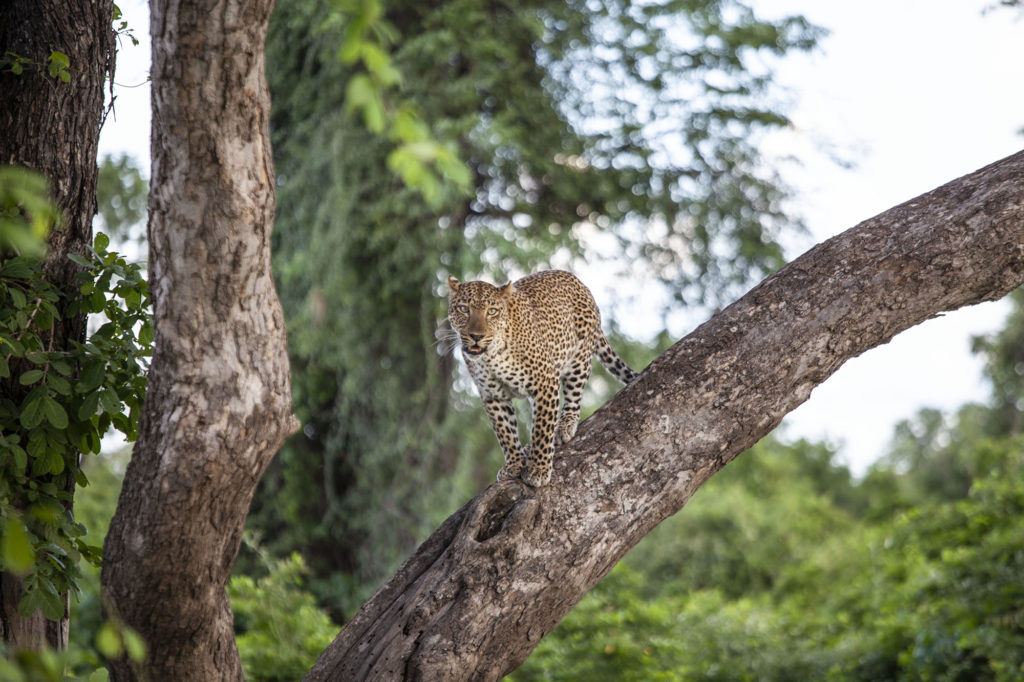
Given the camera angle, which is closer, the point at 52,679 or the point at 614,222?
the point at 52,679

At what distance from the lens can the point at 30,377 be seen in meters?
3.38

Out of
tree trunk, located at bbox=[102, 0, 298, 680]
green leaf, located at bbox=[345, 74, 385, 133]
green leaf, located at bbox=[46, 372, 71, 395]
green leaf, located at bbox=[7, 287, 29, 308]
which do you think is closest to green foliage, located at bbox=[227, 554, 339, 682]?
tree trunk, located at bbox=[102, 0, 298, 680]

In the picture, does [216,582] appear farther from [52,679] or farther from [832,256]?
[832,256]

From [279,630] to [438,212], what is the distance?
4.06 m

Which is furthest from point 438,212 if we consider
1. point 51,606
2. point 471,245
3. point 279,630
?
point 51,606

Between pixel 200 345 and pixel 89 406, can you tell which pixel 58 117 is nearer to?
pixel 89 406

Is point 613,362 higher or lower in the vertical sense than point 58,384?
higher

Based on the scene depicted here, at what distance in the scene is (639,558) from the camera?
47.3ft

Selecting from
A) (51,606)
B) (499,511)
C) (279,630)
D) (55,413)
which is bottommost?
(279,630)

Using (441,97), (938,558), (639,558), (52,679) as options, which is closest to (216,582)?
(52,679)

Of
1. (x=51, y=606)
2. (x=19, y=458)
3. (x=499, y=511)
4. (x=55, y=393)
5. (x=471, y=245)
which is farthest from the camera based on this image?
(x=471, y=245)

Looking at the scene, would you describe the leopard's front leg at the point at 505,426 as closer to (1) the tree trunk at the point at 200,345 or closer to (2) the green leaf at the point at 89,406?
(1) the tree trunk at the point at 200,345

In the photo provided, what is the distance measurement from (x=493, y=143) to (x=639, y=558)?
7964 millimetres

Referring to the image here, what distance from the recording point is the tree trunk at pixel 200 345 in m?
3.05
